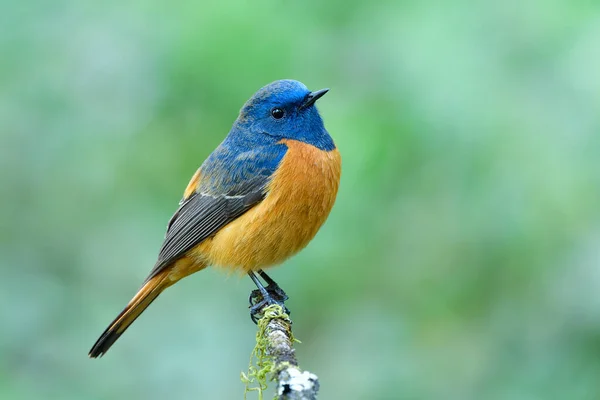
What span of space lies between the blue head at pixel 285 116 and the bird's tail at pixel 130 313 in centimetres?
101

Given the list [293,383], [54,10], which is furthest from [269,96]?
[293,383]

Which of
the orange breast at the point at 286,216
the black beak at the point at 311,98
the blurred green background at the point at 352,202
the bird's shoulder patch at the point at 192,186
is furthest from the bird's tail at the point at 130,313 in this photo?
the black beak at the point at 311,98

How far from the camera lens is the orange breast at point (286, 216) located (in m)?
4.69

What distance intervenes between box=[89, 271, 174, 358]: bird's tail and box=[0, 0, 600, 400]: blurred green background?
26 cm

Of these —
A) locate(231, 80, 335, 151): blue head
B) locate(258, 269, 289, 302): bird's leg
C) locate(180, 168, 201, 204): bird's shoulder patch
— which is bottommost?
locate(258, 269, 289, 302): bird's leg

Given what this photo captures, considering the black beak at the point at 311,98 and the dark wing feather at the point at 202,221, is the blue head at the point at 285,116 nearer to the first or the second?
the black beak at the point at 311,98

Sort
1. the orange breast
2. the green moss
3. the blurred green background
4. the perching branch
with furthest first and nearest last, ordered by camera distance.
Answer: the blurred green background < the orange breast < the green moss < the perching branch

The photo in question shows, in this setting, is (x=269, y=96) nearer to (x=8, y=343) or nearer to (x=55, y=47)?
(x=55, y=47)

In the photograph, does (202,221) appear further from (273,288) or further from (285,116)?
(285,116)

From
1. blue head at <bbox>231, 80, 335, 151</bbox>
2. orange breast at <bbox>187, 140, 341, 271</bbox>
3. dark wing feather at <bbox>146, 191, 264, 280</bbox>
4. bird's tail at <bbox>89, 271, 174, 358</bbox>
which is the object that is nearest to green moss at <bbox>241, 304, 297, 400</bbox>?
orange breast at <bbox>187, 140, 341, 271</bbox>

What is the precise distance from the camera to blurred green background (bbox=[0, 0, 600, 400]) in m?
5.03

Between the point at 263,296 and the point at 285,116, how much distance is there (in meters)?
1.06

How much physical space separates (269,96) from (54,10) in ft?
6.27

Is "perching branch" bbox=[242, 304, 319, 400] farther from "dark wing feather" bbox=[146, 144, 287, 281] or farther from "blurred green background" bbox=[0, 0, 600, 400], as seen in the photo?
"blurred green background" bbox=[0, 0, 600, 400]
